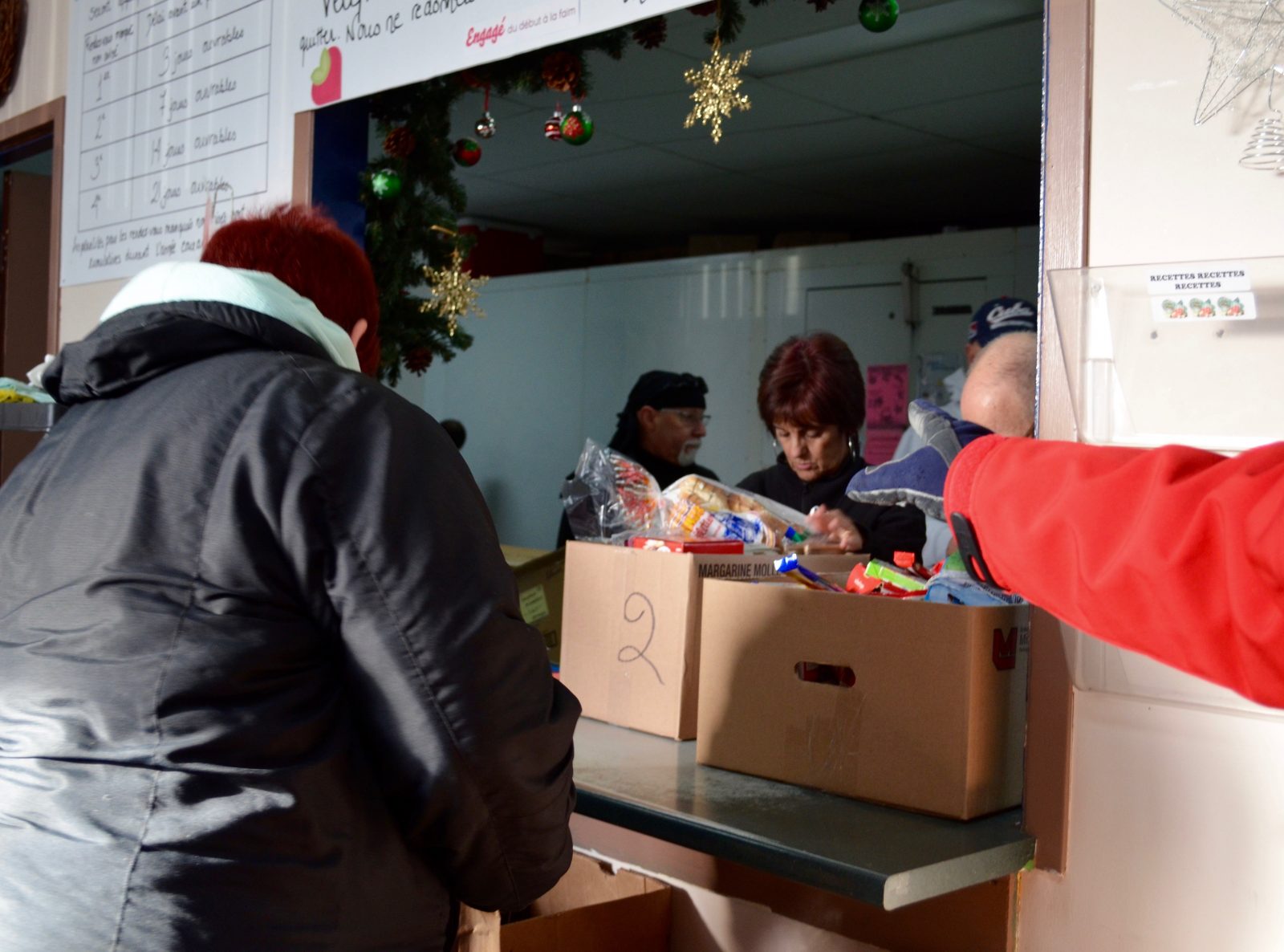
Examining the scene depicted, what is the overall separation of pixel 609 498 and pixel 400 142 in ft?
3.49

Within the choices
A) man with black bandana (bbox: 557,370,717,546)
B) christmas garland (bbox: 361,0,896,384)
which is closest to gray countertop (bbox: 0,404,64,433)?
christmas garland (bbox: 361,0,896,384)

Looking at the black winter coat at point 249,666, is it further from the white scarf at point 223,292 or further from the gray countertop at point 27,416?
the gray countertop at point 27,416

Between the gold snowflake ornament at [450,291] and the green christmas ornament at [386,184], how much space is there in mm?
185

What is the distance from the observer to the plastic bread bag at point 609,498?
2.01 m

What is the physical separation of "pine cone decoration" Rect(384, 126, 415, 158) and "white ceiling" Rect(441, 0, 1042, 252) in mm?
1122

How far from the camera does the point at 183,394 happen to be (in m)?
1.13

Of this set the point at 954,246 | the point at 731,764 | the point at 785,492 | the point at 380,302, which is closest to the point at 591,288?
the point at 954,246

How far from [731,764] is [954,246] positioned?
381 centimetres

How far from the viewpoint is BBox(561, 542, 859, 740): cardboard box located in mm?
1778

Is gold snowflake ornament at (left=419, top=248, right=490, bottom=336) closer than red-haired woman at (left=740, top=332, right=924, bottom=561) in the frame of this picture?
Yes

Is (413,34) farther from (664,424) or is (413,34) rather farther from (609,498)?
(664,424)

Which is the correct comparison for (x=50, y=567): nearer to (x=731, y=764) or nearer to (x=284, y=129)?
(x=731, y=764)

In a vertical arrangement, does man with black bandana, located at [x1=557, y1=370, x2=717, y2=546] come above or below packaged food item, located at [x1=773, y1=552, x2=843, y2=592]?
above

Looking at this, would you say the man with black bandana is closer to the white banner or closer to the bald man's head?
the white banner
